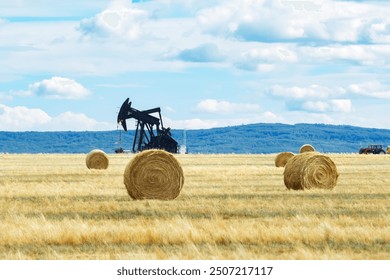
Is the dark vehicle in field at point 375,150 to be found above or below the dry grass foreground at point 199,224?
above

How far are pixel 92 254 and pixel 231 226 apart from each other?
11.9ft

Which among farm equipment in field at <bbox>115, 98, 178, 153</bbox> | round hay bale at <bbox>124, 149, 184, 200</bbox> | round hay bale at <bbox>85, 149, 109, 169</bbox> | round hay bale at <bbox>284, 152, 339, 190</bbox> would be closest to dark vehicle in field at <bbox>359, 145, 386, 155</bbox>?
farm equipment in field at <bbox>115, 98, 178, 153</bbox>

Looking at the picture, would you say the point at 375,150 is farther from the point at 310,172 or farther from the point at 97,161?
the point at 310,172

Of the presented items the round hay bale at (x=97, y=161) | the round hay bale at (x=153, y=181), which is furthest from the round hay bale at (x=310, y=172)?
the round hay bale at (x=97, y=161)

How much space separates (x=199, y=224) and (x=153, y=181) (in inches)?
316

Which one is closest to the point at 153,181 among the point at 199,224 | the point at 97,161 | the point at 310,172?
the point at 310,172

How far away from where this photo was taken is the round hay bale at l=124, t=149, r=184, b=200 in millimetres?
25812

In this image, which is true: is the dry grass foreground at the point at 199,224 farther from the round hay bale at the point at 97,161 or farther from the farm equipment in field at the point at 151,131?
the farm equipment in field at the point at 151,131

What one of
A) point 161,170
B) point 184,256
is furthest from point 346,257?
point 161,170

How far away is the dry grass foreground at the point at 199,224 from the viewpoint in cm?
1470

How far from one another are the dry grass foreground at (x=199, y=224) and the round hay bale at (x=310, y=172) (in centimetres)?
69

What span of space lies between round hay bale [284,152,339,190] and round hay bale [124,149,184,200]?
4520 millimetres

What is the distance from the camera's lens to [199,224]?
1803cm

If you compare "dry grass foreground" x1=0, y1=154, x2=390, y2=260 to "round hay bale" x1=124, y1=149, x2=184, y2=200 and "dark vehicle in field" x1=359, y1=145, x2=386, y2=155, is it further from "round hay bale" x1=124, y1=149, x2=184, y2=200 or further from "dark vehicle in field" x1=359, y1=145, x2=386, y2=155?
"dark vehicle in field" x1=359, y1=145, x2=386, y2=155
